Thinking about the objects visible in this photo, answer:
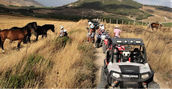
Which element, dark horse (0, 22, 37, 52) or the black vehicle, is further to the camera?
dark horse (0, 22, 37, 52)

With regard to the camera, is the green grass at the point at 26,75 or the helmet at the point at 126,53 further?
the helmet at the point at 126,53

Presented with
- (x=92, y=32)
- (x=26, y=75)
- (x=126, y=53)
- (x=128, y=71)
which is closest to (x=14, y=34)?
(x=92, y=32)

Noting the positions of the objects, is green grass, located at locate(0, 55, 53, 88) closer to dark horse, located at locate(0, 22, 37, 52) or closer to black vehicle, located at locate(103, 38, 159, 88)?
black vehicle, located at locate(103, 38, 159, 88)

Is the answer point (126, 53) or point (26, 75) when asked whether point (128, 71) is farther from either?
point (26, 75)

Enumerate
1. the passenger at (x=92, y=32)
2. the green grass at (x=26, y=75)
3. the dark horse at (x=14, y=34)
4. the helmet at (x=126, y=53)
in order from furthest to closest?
the passenger at (x=92, y=32)
the dark horse at (x=14, y=34)
the helmet at (x=126, y=53)
the green grass at (x=26, y=75)

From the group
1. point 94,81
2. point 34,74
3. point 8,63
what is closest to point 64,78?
point 34,74

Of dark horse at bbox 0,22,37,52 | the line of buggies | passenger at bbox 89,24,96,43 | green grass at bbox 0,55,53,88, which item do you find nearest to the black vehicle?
the line of buggies

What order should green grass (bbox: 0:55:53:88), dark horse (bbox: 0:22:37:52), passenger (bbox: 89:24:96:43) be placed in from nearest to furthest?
green grass (bbox: 0:55:53:88) < dark horse (bbox: 0:22:37:52) < passenger (bbox: 89:24:96:43)

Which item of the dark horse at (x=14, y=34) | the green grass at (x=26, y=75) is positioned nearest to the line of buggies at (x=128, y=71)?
the green grass at (x=26, y=75)

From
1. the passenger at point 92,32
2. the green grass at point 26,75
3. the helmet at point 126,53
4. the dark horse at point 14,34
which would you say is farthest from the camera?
the passenger at point 92,32

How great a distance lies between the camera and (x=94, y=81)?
6.25 m

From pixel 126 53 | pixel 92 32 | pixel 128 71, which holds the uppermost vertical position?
pixel 126 53

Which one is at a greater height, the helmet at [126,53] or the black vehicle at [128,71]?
the helmet at [126,53]

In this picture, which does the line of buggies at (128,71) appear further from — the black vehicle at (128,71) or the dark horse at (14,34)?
the dark horse at (14,34)
